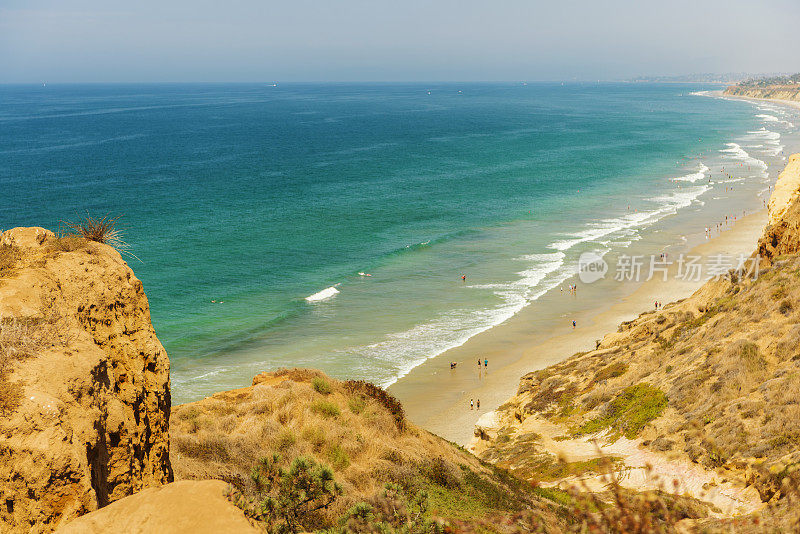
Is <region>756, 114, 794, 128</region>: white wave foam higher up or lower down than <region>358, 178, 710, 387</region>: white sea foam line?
higher up

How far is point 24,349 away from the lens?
254 inches

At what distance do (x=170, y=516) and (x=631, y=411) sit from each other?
15986 millimetres

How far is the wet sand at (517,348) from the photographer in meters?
28.2

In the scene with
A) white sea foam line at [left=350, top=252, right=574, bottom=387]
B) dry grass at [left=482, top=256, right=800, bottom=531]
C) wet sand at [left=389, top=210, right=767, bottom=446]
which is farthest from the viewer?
white sea foam line at [left=350, top=252, right=574, bottom=387]

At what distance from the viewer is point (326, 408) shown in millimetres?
14445

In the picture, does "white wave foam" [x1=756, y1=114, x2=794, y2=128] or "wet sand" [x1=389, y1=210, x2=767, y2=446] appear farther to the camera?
"white wave foam" [x1=756, y1=114, x2=794, y2=128]

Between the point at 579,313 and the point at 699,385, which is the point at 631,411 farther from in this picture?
the point at 579,313

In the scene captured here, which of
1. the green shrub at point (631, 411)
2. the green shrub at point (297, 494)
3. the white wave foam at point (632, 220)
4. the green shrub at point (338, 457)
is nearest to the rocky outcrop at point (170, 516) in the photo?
the green shrub at point (297, 494)

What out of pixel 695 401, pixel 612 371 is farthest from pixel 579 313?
pixel 695 401

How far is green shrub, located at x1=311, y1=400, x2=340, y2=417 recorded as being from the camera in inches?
567

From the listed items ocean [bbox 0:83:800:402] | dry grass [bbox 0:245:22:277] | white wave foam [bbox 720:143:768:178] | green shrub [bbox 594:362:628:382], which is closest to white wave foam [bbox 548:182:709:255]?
ocean [bbox 0:83:800:402]

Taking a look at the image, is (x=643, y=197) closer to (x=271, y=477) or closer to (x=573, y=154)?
(x=573, y=154)

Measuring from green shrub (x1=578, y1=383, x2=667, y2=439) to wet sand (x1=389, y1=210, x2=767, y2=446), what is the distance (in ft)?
22.3

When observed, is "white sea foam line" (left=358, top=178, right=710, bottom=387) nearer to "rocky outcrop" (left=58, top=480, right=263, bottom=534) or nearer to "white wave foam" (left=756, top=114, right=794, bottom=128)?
"rocky outcrop" (left=58, top=480, right=263, bottom=534)
